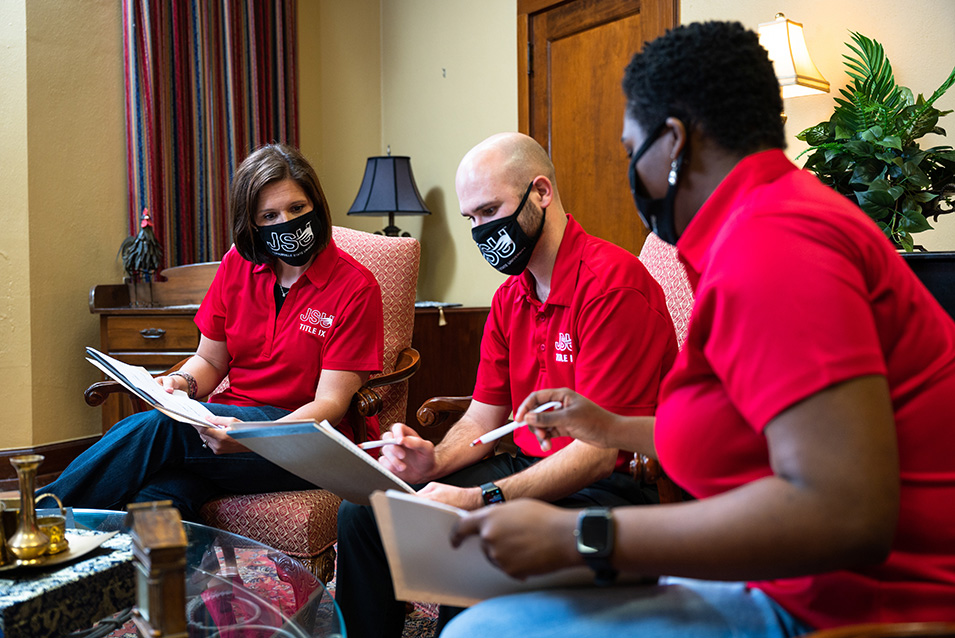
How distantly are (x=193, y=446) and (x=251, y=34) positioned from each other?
275 centimetres

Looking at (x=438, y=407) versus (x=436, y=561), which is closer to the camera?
(x=436, y=561)

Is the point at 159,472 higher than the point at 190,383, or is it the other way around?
the point at 190,383

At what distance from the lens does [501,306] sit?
1.67 metres

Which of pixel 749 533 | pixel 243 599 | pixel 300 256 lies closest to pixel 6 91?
pixel 300 256

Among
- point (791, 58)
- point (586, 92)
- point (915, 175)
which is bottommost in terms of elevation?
point (915, 175)

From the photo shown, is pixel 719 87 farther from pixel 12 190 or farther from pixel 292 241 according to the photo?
pixel 12 190

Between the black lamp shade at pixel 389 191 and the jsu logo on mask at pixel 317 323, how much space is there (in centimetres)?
207

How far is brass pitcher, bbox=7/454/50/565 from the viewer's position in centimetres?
113

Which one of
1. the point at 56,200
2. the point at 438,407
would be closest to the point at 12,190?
the point at 56,200

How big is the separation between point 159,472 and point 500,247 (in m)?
0.90

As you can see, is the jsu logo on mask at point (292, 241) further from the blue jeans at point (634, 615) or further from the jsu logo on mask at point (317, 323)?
the blue jeans at point (634, 615)

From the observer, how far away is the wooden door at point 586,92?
3264 millimetres

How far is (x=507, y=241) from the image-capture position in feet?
5.03

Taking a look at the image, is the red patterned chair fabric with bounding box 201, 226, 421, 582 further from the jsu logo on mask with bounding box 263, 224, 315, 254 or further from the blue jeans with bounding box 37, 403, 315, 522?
the jsu logo on mask with bounding box 263, 224, 315, 254
